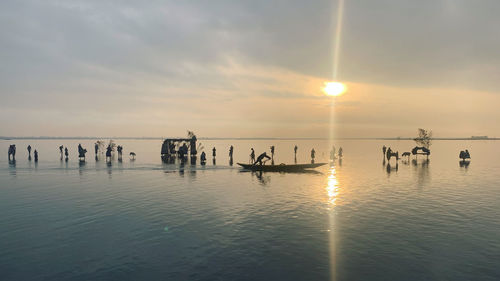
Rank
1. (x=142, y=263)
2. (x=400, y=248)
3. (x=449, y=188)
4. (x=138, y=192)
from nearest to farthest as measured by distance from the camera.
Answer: (x=142, y=263) → (x=400, y=248) → (x=138, y=192) → (x=449, y=188)

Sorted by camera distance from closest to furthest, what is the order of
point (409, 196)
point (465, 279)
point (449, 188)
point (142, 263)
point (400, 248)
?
point (465, 279)
point (142, 263)
point (400, 248)
point (409, 196)
point (449, 188)

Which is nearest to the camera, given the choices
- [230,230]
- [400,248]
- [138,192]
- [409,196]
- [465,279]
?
[465,279]

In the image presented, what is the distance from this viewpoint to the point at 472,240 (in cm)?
Result: 1528

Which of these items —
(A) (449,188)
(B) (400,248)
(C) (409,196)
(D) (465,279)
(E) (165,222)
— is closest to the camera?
(D) (465,279)

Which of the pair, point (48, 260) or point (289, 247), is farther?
point (289, 247)

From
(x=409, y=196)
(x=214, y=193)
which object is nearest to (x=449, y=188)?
(x=409, y=196)

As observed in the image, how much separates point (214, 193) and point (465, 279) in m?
20.6

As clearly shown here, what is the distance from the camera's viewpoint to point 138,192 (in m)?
28.6

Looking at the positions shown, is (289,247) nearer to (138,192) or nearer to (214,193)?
(214,193)

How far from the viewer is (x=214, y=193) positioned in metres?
28.1

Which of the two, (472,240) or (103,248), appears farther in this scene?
(472,240)

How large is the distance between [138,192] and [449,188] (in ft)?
106

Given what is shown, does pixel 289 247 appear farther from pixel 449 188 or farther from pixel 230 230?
pixel 449 188

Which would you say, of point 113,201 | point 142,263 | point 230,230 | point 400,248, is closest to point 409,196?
point 400,248
